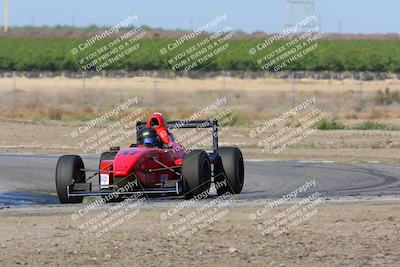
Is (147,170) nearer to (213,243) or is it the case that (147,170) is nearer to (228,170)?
(228,170)

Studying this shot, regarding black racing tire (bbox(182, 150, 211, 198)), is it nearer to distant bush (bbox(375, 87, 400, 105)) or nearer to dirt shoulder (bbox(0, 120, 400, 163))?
dirt shoulder (bbox(0, 120, 400, 163))

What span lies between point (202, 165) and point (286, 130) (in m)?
22.5

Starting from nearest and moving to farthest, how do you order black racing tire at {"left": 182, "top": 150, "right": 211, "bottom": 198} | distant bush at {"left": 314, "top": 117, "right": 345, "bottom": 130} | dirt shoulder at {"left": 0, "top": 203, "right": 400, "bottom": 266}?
dirt shoulder at {"left": 0, "top": 203, "right": 400, "bottom": 266}
black racing tire at {"left": 182, "top": 150, "right": 211, "bottom": 198}
distant bush at {"left": 314, "top": 117, "right": 345, "bottom": 130}

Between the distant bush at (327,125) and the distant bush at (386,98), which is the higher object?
the distant bush at (327,125)

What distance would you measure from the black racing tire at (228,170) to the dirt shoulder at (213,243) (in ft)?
13.2

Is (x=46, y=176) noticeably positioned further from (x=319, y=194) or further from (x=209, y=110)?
(x=209, y=110)

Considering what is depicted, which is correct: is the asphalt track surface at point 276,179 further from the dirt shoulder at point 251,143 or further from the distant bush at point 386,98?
the distant bush at point 386,98

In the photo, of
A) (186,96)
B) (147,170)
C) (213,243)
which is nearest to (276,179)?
(147,170)

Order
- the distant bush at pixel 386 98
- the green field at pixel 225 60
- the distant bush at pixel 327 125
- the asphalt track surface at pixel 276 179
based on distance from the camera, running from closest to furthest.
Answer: the asphalt track surface at pixel 276 179
the distant bush at pixel 327 125
the distant bush at pixel 386 98
the green field at pixel 225 60

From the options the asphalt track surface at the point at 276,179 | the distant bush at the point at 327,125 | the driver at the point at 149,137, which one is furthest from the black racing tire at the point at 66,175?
the distant bush at the point at 327,125

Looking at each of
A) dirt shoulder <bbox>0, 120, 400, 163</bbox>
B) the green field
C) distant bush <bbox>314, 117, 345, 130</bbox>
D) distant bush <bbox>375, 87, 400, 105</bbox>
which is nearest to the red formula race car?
dirt shoulder <bbox>0, 120, 400, 163</bbox>

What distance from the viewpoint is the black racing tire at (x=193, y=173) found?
1969 cm

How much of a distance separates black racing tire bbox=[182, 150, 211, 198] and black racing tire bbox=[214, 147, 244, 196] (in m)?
1.40

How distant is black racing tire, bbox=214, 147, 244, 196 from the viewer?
21344mm
